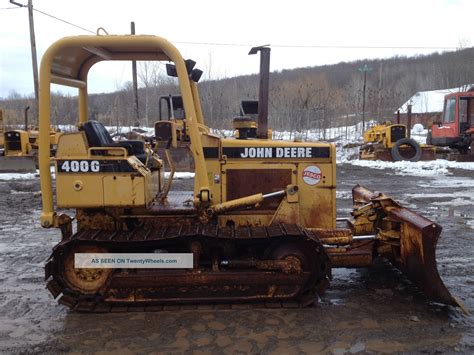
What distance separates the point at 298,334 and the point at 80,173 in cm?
249

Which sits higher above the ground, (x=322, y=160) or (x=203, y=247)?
(x=322, y=160)

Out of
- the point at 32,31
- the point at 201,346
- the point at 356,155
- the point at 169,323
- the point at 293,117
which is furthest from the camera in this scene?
the point at 293,117

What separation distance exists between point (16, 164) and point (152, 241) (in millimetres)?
15513

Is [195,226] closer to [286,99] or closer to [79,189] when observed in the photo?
[79,189]

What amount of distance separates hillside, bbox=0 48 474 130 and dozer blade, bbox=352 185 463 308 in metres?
6.99

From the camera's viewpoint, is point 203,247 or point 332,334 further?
point 203,247

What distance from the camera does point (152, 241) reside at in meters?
4.30

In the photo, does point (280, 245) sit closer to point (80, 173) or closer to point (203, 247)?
point (203, 247)

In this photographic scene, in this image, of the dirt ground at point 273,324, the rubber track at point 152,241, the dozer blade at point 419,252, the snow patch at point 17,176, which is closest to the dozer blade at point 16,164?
the snow patch at point 17,176

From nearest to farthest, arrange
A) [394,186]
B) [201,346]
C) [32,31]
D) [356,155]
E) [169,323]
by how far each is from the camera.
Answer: [201,346] < [169,323] < [394,186] < [32,31] < [356,155]

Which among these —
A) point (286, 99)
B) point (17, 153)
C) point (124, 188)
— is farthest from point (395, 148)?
point (286, 99)

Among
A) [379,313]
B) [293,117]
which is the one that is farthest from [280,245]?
[293,117]

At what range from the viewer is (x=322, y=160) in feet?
16.3

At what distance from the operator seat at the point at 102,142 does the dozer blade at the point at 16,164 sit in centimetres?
1392
